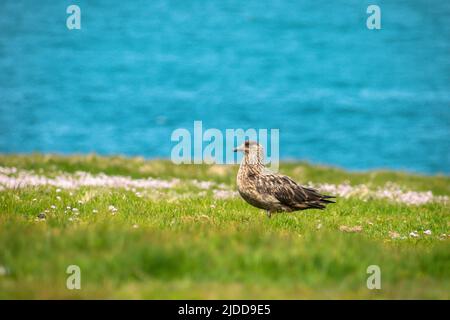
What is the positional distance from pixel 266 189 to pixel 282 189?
43 cm

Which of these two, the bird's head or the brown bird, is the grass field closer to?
the brown bird

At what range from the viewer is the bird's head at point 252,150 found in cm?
1504

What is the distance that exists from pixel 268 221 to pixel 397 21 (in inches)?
4784

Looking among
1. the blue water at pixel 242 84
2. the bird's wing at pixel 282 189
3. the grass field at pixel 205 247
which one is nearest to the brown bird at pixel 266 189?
the bird's wing at pixel 282 189

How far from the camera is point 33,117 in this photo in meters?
76.6

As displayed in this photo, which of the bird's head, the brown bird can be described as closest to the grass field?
the brown bird

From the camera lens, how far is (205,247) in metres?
10.2

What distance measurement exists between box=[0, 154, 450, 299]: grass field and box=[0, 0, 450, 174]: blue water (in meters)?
31.3

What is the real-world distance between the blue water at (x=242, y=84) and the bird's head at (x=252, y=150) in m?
31.1

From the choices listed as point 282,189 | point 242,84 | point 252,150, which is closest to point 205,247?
point 282,189

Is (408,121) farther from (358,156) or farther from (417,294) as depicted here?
(417,294)

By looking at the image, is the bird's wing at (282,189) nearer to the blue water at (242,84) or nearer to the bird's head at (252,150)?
the bird's head at (252,150)

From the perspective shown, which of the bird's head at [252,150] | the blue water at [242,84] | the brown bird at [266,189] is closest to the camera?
the brown bird at [266,189]

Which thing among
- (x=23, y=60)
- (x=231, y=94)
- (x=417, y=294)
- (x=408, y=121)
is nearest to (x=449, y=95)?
(x=408, y=121)
